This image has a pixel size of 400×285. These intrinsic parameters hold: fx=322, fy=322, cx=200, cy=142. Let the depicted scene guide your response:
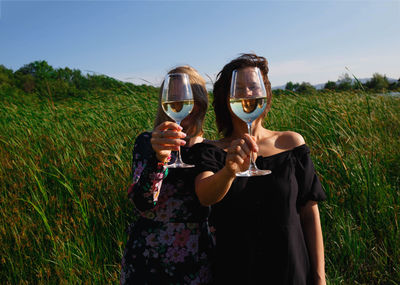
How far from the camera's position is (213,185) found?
1322 millimetres

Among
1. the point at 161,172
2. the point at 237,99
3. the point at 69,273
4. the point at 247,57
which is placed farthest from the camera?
the point at 69,273

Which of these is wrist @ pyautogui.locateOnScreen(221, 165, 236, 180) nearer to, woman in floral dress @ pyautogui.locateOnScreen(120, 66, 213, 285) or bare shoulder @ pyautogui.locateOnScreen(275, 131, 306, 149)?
woman in floral dress @ pyautogui.locateOnScreen(120, 66, 213, 285)

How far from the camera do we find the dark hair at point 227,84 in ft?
5.29

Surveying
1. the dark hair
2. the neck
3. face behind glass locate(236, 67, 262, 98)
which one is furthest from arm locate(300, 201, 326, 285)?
face behind glass locate(236, 67, 262, 98)

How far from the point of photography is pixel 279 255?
1481 millimetres

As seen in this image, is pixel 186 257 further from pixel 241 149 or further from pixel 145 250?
pixel 241 149

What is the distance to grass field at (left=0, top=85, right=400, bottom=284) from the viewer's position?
2.73m

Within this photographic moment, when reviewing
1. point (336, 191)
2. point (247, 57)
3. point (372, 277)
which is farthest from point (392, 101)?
point (247, 57)

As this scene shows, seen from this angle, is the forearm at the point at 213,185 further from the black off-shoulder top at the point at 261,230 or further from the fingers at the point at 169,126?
the fingers at the point at 169,126

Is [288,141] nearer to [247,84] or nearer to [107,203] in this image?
[247,84]

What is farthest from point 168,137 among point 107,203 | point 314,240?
point 107,203

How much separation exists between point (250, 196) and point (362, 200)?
6.46ft

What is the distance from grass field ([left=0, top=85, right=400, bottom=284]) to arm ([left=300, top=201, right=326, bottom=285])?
3.83ft

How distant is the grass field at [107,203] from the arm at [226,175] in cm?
159
